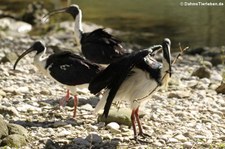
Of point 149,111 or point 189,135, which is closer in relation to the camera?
point 189,135

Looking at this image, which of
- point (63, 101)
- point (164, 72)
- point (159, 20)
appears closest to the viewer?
point (164, 72)

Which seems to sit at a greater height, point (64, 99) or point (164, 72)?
point (164, 72)

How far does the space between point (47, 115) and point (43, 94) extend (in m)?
1.34

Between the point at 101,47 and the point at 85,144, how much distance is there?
3.00 meters

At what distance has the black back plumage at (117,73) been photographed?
21.2 ft

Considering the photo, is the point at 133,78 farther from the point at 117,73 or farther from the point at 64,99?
the point at 64,99

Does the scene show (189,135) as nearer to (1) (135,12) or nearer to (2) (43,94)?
(2) (43,94)

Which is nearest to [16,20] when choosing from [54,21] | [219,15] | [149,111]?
[54,21]

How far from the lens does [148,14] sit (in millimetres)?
24094

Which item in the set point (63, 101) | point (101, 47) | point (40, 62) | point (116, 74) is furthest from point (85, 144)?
point (101, 47)

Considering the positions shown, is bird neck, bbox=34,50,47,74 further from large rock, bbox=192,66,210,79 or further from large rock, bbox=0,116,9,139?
large rock, bbox=192,66,210,79

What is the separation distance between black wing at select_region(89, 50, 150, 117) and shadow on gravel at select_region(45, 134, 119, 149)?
1.36 ft

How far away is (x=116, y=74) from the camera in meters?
6.53

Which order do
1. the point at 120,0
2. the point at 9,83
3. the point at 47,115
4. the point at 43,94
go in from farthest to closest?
the point at 120,0, the point at 9,83, the point at 43,94, the point at 47,115
